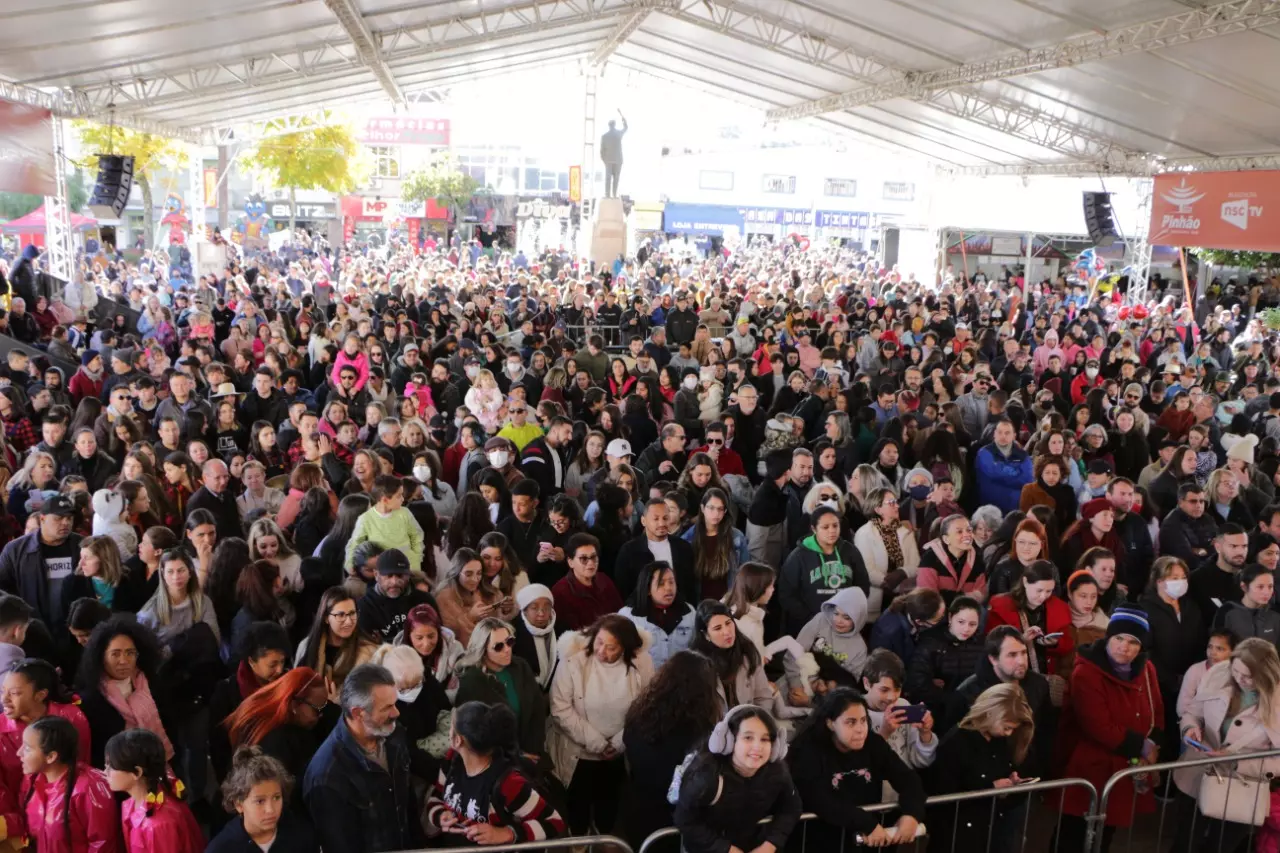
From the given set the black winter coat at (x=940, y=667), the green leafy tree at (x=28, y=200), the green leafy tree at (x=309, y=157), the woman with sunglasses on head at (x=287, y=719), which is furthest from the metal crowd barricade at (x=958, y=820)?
the green leafy tree at (x=28, y=200)

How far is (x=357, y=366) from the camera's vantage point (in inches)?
359

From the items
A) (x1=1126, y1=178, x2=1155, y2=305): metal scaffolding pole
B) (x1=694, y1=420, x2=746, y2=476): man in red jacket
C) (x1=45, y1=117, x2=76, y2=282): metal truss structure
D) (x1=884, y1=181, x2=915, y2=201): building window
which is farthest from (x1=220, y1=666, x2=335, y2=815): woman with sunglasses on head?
(x1=884, y1=181, x2=915, y2=201): building window

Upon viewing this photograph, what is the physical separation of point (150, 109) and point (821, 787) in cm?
1677

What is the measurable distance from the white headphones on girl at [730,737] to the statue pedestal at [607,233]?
2270 centimetres

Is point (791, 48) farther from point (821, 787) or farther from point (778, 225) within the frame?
point (778, 225)

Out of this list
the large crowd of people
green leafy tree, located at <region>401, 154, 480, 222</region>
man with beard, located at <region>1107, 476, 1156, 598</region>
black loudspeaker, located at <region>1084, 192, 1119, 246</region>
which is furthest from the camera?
green leafy tree, located at <region>401, 154, 480, 222</region>

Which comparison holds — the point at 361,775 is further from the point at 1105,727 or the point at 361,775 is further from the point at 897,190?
the point at 897,190

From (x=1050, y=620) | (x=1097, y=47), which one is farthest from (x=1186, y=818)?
(x=1097, y=47)

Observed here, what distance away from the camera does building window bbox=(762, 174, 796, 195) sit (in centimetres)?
4025

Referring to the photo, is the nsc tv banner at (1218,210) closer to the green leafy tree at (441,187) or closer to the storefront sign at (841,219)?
the storefront sign at (841,219)

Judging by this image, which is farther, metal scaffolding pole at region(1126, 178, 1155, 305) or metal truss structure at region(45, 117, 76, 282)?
metal scaffolding pole at region(1126, 178, 1155, 305)

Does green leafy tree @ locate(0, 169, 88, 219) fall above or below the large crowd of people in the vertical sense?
above

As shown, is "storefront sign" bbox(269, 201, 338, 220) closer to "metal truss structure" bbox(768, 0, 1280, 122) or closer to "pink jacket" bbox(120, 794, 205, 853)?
"metal truss structure" bbox(768, 0, 1280, 122)

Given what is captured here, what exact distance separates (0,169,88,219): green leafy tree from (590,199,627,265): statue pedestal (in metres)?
20.5
